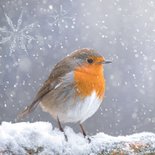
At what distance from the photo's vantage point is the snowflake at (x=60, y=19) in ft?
32.4

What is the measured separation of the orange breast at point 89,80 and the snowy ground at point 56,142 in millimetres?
322

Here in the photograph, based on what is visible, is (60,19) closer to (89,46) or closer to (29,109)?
(89,46)

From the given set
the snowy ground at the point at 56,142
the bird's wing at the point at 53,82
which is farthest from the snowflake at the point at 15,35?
the snowy ground at the point at 56,142

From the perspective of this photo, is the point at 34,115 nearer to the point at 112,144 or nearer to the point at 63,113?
the point at 63,113

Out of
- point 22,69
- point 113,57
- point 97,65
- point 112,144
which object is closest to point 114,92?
point 113,57

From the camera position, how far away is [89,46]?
916cm

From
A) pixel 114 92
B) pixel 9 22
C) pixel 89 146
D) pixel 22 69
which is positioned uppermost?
pixel 89 146

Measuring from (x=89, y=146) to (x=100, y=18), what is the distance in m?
7.72

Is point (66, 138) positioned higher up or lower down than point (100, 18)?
higher up

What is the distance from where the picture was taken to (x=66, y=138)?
3.10 metres

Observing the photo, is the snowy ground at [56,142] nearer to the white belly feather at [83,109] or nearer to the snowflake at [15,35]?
the white belly feather at [83,109]

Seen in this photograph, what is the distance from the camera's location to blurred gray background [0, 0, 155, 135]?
793 cm

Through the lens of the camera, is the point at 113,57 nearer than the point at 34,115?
No

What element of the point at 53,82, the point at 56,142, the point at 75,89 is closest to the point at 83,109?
the point at 75,89
